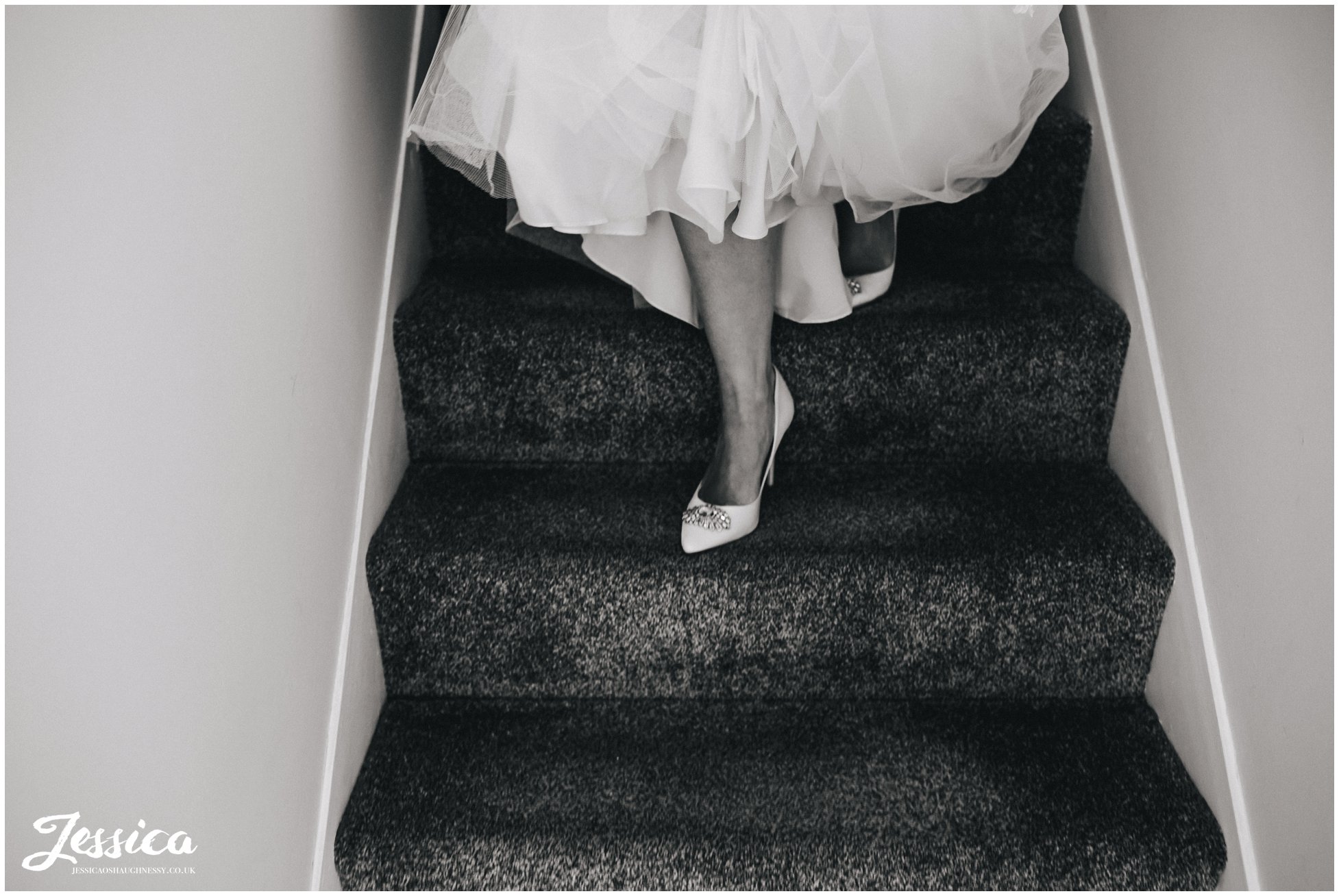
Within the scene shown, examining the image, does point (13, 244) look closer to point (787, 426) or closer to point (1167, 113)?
point (787, 426)

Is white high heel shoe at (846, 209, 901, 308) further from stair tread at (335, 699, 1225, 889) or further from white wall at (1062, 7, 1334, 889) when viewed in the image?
stair tread at (335, 699, 1225, 889)

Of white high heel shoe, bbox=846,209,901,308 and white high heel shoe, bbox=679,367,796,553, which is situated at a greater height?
white high heel shoe, bbox=846,209,901,308

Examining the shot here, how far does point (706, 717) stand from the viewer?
121 centimetres

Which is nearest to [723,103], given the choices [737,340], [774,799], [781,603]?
[737,340]

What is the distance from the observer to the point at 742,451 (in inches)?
49.1

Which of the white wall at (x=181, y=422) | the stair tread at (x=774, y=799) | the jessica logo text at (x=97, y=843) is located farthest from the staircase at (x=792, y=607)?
the jessica logo text at (x=97, y=843)

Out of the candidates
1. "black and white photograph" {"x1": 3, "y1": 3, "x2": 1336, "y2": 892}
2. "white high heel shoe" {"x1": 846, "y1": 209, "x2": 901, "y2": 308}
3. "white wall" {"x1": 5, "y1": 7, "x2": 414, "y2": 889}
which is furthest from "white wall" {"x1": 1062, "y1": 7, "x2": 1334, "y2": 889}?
"white wall" {"x1": 5, "y1": 7, "x2": 414, "y2": 889}

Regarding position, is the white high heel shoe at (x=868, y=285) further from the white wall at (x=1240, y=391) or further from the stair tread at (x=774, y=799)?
the stair tread at (x=774, y=799)

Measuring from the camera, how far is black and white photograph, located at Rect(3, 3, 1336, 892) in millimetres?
790

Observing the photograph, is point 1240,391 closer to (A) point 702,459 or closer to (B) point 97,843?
(A) point 702,459

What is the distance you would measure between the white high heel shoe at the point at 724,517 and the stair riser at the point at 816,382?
66mm

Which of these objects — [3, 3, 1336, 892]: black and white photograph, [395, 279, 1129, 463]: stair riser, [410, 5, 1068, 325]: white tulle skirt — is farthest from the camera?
[395, 279, 1129, 463]: stair riser

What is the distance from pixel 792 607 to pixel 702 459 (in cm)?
28

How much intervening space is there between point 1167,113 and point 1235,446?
0.43m
